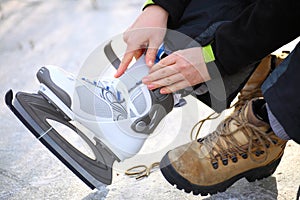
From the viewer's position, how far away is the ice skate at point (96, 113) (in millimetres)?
1056

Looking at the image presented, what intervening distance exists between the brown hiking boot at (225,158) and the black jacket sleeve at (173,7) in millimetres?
238

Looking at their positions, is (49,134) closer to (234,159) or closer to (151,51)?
(151,51)

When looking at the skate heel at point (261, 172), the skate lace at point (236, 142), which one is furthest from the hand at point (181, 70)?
the skate heel at point (261, 172)

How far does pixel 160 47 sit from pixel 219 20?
0.13 meters

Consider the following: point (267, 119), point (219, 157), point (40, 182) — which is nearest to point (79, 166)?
point (40, 182)

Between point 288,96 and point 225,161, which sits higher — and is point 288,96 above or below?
above

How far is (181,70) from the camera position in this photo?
0.99 meters

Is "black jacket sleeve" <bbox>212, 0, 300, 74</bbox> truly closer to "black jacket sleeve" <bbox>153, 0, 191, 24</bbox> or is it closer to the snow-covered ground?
"black jacket sleeve" <bbox>153, 0, 191, 24</bbox>

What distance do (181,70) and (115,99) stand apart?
163 mm

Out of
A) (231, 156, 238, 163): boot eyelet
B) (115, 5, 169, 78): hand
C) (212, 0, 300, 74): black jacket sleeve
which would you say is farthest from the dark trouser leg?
(115, 5, 169, 78): hand

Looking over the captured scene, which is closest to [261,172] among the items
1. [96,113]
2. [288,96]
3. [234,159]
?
[234,159]

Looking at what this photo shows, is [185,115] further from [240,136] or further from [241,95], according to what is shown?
[240,136]

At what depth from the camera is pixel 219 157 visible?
1.03 metres

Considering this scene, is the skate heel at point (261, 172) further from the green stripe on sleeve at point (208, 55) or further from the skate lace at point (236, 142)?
the green stripe on sleeve at point (208, 55)
